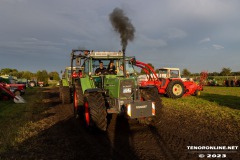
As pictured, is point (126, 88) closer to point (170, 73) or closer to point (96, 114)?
point (96, 114)

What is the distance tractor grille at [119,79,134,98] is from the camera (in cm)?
672

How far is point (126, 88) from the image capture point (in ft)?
22.3

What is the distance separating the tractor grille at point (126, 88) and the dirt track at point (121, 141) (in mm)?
1103

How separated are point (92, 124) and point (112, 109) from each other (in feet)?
2.78

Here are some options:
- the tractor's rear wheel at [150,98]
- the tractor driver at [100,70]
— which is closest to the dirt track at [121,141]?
the tractor's rear wheel at [150,98]

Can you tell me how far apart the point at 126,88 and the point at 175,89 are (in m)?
9.04

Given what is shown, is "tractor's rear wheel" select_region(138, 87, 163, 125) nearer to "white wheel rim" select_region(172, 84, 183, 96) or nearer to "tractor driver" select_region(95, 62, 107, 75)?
"tractor driver" select_region(95, 62, 107, 75)

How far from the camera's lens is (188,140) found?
561cm

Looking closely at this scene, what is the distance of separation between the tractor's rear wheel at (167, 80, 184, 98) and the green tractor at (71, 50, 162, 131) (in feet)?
24.7

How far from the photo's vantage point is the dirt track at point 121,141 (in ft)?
15.4

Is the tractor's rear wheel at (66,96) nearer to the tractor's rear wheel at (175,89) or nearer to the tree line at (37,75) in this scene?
the tractor's rear wheel at (175,89)

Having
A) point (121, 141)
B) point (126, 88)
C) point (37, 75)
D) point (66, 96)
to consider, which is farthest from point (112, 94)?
point (37, 75)

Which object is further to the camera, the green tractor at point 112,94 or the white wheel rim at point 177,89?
the white wheel rim at point 177,89

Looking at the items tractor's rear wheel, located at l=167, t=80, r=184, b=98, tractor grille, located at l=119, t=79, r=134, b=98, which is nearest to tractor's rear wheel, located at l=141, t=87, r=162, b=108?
tractor grille, located at l=119, t=79, r=134, b=98
